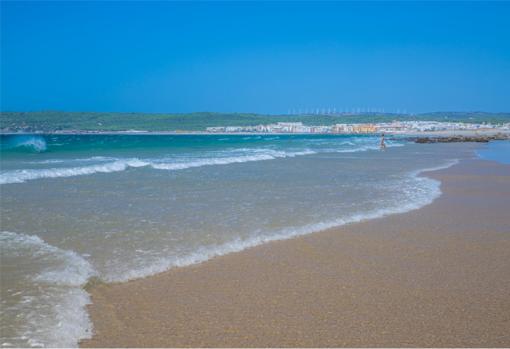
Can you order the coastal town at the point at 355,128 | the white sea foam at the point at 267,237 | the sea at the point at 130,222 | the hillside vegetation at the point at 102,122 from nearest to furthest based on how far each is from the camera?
the sea at the point at 130,222 → the white sea foam at the point at 267,237 → the hillside vegetation at the point at 102,122 → the coastal town at the point at 355,128

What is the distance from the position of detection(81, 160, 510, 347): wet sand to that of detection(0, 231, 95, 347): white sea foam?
211 mm

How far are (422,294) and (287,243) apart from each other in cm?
290

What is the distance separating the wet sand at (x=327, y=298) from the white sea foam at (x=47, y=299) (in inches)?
8.3

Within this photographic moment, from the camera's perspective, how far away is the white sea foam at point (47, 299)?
4320mm

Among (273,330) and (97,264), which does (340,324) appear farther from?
(97,264)

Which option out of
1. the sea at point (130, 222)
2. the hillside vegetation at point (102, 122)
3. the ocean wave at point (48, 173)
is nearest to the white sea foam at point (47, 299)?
the sea at point (130, 222)

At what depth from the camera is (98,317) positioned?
15.7 feet

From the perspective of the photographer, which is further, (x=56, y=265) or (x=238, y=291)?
(x=56, y=265)

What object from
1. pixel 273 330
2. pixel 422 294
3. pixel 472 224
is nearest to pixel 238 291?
pixel 273 330

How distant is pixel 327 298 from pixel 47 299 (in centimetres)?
315

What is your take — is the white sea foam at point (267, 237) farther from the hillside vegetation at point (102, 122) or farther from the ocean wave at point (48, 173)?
the hillside vegetation at point (102, 122)

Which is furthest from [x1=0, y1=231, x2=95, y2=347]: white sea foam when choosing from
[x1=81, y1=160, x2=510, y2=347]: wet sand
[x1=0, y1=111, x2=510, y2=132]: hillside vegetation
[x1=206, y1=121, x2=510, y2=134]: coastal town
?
[x1=206, y1=121, x2=510, y2=134]: coastal town

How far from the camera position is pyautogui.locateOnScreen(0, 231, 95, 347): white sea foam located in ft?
14.2

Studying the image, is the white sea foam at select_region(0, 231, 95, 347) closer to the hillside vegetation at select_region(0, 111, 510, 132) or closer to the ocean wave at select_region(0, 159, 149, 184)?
the ocean wave at select_region(0, 159, 149, 184)
